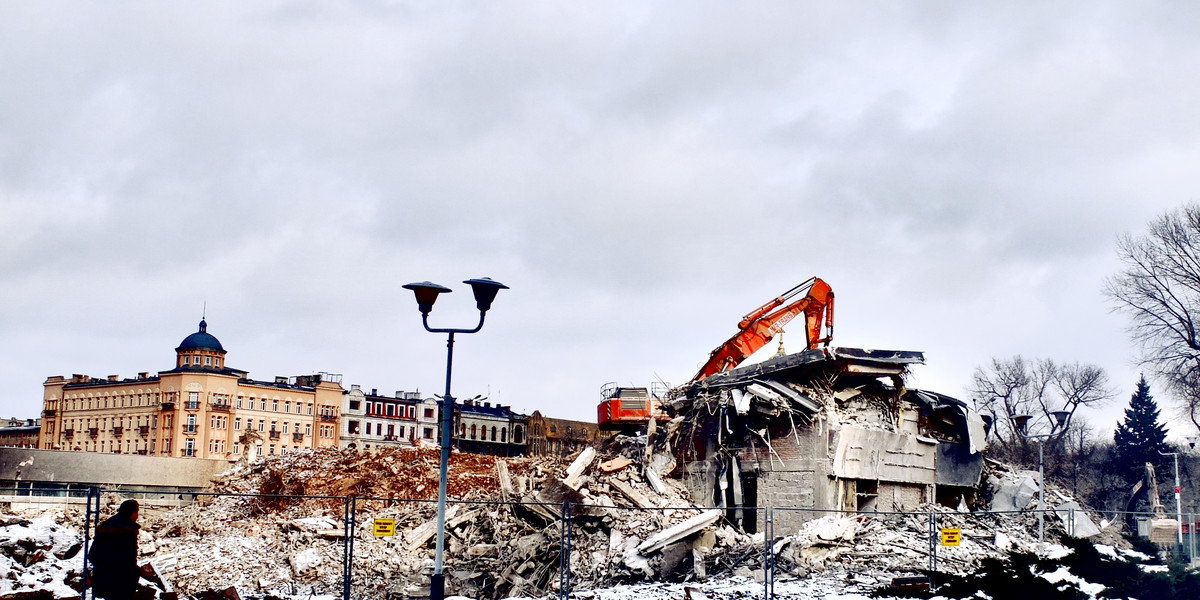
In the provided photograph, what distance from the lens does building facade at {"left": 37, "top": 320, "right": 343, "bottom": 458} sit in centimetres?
10869

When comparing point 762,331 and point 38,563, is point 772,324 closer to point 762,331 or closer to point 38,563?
point 762,331

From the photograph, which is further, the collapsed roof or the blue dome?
the blue dome

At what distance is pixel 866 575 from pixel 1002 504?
11630 millimetres

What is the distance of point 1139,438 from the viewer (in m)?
72.4

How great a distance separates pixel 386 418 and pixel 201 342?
22672 millimetres

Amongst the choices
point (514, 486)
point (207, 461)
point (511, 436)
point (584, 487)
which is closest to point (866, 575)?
point (584, 487)

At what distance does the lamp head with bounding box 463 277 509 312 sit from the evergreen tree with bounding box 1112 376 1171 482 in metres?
63.3

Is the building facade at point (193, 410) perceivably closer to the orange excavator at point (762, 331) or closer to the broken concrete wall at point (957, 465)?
the orange excavator at point (762, 331)

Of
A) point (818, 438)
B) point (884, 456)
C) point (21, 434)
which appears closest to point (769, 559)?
point (818, 438)

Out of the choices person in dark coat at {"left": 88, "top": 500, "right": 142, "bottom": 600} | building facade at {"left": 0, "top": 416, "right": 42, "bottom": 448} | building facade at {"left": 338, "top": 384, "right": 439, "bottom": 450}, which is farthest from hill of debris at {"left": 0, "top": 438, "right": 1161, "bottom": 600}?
building facade at {"left": 0, "top": 416, "right": 42, "bottom": 448}

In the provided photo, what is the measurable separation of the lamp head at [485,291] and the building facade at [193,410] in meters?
93.6

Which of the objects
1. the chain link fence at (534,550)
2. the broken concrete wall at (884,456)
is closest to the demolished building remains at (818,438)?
the broken concrete wall at (884,456)

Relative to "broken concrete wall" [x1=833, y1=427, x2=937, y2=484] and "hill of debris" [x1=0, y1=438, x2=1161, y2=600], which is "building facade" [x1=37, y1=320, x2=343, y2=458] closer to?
"hill of debris" [x1=0, y1=438, x2=1161, y2=600]

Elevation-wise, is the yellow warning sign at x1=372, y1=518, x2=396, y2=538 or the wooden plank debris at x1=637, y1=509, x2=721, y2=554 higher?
the yellow warning sign at x1=372, y1=518, x2=396, y2=538
